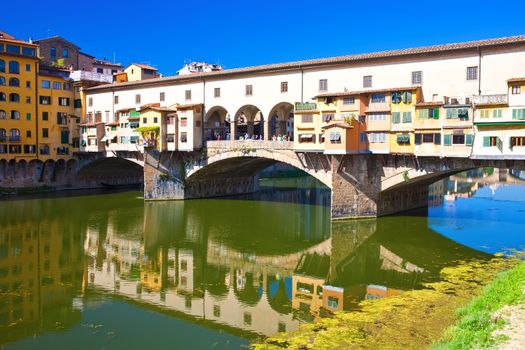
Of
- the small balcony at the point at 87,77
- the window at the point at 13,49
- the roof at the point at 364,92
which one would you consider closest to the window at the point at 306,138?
the roof at the point at 364,92

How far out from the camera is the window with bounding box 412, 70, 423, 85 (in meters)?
31.9

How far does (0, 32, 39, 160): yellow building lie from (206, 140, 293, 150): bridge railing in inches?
830

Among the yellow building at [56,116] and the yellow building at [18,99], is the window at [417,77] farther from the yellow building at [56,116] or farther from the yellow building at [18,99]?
the yellow building at [18,99]

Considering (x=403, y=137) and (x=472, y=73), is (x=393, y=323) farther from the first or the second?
(x=472, y=73)

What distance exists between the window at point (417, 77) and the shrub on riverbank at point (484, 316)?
1655cm

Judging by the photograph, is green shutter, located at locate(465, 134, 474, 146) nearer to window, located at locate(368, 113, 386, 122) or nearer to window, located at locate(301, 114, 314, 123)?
window, located at locate(368, 113, 386, 122)

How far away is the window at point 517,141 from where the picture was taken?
27.6 meters

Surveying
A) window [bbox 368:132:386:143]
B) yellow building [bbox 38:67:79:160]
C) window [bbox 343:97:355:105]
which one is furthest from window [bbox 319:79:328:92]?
yellow building [bbox 38:67:79:160]

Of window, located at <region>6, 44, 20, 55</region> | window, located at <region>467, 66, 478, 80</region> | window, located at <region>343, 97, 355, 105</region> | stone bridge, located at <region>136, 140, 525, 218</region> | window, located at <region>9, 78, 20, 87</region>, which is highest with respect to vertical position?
window, located at <region>6, 44, 20, 55</region>

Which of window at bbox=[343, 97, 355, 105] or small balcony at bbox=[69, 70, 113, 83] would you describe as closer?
window at bbox=[343, 97, 355, 105]

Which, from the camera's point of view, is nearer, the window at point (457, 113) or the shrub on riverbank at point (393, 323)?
the shrub on riverbank at point (393, 323)

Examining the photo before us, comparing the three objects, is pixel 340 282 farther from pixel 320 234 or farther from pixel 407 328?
pixel 320 234

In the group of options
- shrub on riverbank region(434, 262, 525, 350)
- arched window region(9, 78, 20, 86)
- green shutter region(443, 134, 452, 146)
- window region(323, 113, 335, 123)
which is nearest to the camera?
shrub on riverbank region(434, 262, 525, 350)

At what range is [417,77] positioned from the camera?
105 ft
